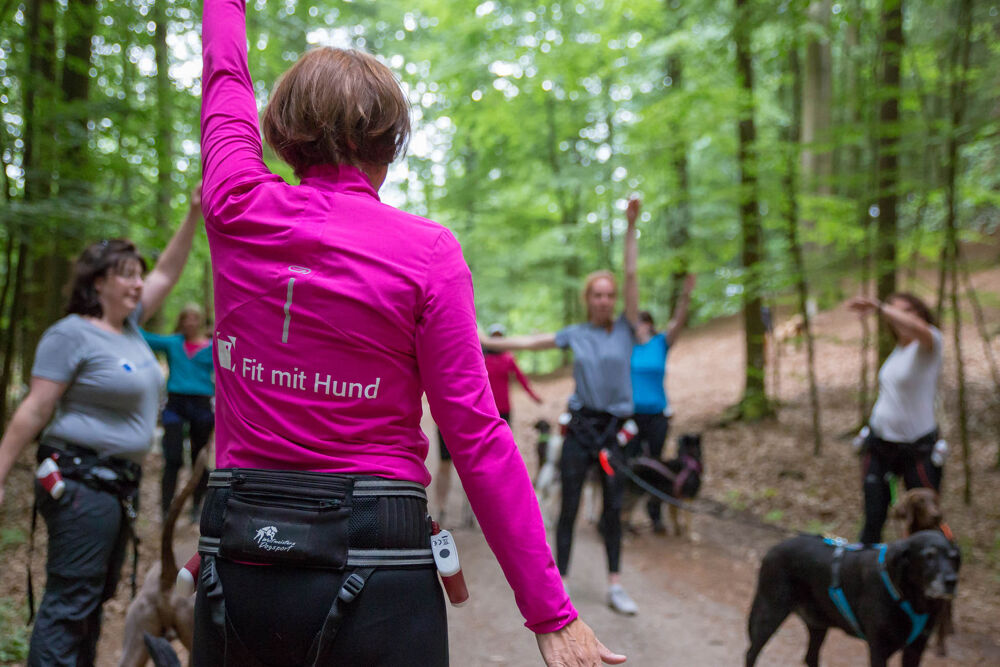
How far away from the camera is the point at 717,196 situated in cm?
1039

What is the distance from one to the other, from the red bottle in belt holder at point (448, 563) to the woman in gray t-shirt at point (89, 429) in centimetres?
211

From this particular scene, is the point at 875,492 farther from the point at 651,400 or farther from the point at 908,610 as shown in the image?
the point at 651,400

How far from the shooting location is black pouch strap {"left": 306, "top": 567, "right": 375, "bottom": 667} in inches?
50.6

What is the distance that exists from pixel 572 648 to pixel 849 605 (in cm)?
324

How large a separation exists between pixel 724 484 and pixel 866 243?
3470 mm

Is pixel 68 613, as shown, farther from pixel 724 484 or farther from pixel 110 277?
pixel 724 484

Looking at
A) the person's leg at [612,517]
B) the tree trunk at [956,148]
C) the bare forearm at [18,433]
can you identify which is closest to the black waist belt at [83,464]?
the bare forearm at [18,433]

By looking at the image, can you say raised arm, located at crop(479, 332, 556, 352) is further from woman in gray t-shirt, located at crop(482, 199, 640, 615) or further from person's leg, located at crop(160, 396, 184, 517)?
person's leg, located at crop(160, 396, 184, 517)

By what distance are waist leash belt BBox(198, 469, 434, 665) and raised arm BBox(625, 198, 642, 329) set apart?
3713mm

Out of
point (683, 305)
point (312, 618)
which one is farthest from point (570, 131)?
point (312, 618)

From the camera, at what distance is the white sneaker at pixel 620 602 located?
5551 mm

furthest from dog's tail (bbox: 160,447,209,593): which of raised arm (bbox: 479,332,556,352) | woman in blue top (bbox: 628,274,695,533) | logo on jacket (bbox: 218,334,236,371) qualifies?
woman in blue top (bbox: 628,274,695,533)

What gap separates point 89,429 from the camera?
3.08 meters

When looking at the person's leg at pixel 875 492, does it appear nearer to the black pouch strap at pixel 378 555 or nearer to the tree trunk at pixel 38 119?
the black pouch strap at pixel 378 555
